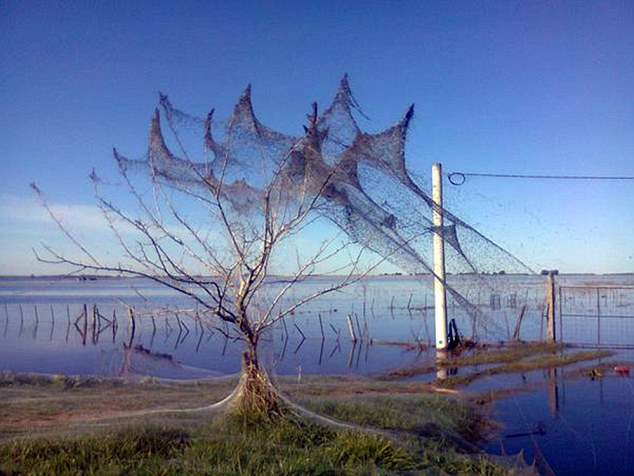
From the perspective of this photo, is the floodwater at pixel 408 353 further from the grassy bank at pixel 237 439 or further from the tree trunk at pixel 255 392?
the grassy bank at pixel 237 439

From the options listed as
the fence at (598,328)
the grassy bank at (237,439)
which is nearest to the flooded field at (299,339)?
the fence at (598,328)

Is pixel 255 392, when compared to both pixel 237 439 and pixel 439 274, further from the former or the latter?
pixel 439 274

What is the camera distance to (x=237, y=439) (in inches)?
261

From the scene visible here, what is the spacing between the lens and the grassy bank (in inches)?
229

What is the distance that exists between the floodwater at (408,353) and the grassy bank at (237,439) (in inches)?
42.9

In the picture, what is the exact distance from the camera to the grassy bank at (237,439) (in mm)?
5805

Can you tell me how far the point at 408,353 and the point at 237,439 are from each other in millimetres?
15001

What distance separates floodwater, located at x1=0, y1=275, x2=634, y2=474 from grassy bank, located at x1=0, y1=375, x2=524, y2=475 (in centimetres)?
109

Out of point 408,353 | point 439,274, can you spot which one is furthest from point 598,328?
point 439,274

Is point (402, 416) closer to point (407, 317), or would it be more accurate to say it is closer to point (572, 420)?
point (572, 420)

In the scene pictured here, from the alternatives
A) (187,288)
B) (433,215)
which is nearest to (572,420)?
(433,215)

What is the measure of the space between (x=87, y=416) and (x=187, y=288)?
2472 mm

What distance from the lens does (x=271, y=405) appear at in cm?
752

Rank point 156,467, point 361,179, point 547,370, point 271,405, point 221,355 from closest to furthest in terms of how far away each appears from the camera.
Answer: point 156,467, point 271,405, point 361,179, point 547,370, point 221,355
